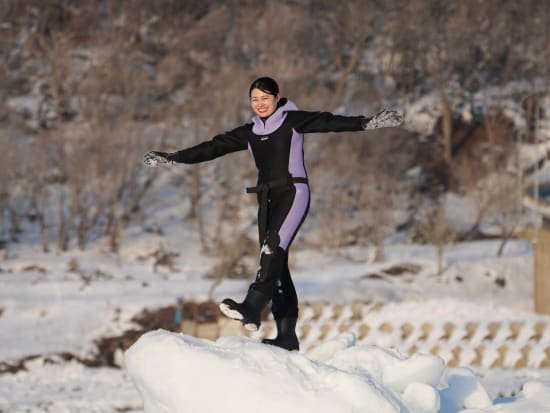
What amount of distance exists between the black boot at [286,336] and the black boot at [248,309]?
0.37 meters

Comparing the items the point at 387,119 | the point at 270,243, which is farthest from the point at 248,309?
the point at 387,119

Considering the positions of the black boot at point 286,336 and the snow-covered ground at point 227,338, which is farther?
the black boot at point 286,336

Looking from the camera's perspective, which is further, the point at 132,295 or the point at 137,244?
the point at 137,244

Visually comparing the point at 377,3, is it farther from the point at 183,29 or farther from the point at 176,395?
the point at 176,395

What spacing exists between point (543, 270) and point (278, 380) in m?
16.2

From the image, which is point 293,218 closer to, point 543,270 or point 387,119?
point 387,119

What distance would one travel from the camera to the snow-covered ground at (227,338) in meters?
4.66

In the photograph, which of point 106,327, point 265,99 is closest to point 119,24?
point 106,327

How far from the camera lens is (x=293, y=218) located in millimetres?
5496

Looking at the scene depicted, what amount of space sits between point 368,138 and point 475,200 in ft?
15.7

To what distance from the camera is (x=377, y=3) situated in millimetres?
47500

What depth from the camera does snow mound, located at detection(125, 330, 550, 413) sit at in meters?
4.48

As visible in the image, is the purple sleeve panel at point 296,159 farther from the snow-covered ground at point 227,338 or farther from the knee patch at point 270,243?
the snow-covered ground at point 227,338

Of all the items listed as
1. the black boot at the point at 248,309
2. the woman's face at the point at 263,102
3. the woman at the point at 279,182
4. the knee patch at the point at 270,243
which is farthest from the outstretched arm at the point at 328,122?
the black boot at the point at 248,309
